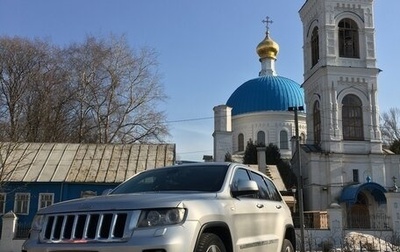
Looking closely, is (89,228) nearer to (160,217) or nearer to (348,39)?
(160,217)

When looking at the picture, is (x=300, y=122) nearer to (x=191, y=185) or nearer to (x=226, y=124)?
(x=226, y=124)

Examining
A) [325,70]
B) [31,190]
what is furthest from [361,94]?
[31,190]

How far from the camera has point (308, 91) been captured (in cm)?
4278

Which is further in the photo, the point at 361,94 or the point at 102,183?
the point at 361,94

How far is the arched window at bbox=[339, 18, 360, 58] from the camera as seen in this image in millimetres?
40250

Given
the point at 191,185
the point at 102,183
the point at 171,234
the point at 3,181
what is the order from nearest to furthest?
1. the point at 171,234
2. the point at 191,185
3. the point at 3,181
4. the point at 102,183

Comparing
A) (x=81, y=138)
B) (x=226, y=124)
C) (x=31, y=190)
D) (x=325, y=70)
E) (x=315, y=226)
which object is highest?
(x=325, y=70)

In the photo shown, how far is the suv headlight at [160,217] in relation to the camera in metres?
4.46

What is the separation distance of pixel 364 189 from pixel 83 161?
21.0 meters

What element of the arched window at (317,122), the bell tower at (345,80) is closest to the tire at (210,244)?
the bell tower at (345,80)

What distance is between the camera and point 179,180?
19.3 feet

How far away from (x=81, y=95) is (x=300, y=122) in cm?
2463

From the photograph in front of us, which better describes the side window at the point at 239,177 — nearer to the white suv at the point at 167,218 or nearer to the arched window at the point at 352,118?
the white suv at the point at 167,218

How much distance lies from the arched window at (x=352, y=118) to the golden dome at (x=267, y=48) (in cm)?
2067
